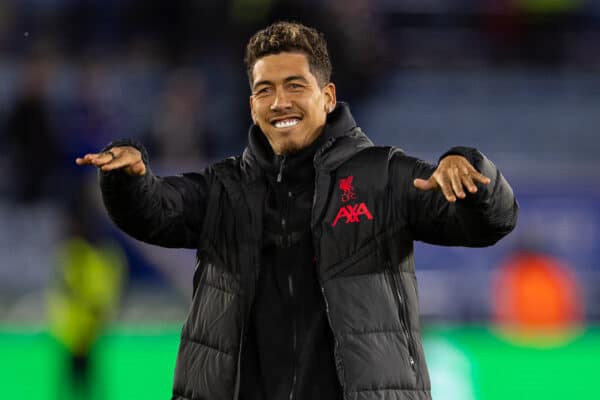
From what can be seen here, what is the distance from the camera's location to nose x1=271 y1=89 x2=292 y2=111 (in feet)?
12.5

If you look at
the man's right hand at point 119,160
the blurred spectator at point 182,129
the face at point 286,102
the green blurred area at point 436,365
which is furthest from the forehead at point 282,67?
the blurred spectator at point 182,129

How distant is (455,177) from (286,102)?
67cm

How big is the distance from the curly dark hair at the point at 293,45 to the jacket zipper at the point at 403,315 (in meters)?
0.70

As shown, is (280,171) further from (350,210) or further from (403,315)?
(403,315)

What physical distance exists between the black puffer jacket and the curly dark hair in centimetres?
19

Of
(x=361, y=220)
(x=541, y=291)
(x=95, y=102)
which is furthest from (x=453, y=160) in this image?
(x=95, y=102)

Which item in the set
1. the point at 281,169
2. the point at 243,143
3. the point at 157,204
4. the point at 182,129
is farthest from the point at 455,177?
the point at 243,143

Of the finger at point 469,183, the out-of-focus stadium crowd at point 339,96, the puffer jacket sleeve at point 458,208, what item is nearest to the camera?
the finger at point 469,183

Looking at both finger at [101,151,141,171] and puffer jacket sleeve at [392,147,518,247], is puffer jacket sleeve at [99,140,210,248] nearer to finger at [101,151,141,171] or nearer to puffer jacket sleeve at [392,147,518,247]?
finger at [101,151,141,171]

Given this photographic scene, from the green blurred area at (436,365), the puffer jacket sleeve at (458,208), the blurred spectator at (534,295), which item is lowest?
the green blurred area at (436,365)

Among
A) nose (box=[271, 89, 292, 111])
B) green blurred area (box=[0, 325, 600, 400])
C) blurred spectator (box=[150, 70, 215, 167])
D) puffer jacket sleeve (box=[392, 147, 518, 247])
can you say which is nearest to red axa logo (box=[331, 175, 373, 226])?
puffer jacket sleeve (box=[392, 147, 518, 247])

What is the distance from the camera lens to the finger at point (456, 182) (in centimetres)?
336

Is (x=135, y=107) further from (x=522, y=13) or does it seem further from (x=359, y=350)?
(x=359, y=350)

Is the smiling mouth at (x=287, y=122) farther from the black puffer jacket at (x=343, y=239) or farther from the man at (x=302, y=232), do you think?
the black puffer jacket at (x=343, y=239)
